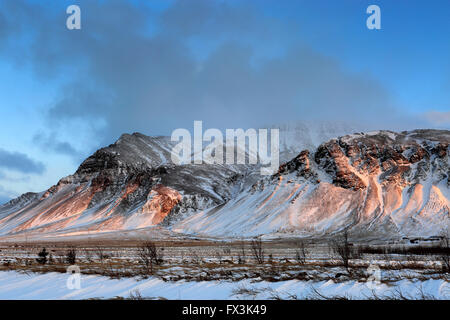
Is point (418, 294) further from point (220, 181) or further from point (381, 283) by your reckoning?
point (220, 181)

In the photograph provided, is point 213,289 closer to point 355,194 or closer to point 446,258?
point 446,258

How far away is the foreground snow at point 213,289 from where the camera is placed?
11562mm

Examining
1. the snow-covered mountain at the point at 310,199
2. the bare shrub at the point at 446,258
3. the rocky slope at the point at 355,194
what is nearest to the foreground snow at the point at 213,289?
the bare shrub at the point at 446,258

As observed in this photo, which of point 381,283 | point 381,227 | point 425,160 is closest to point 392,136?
point 425,160

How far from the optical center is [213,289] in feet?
44.1

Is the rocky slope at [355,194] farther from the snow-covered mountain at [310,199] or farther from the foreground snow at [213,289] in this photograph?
the foreground snow at [213,289]

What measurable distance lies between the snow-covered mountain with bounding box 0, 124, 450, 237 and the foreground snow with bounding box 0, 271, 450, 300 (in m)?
80.6

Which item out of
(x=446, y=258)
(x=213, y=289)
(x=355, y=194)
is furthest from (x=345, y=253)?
(x=355, y=194)

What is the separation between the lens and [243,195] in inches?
5157

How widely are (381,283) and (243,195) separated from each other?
118262 mm

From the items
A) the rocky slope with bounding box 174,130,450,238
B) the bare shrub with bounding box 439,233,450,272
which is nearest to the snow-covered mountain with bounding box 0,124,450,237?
the rocky slope with bounding box 174,130,450,238

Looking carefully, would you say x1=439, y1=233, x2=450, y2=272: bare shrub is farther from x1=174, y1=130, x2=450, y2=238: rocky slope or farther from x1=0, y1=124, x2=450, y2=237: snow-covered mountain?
x1=0, y1=124, x2=450, y2=237: snow-covered mountain

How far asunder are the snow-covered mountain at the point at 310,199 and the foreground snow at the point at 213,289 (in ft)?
264

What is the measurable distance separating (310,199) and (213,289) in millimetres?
99552
